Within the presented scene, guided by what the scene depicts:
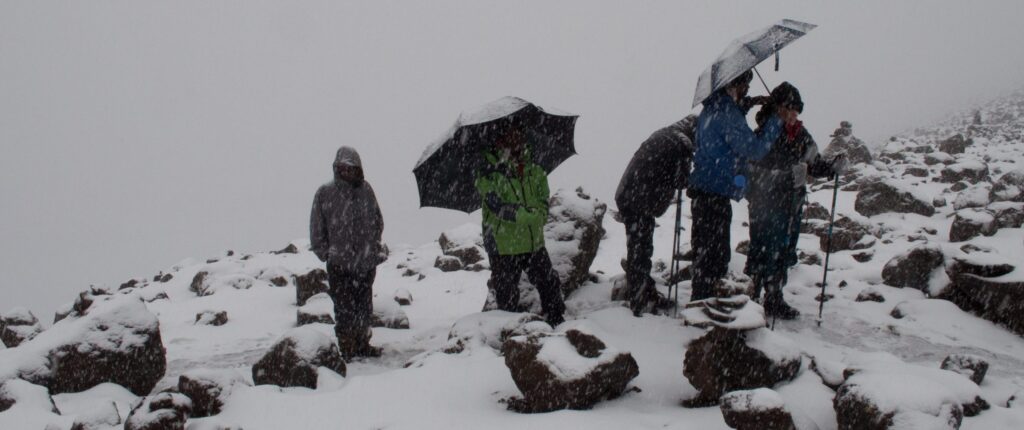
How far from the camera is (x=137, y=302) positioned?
5.82 m

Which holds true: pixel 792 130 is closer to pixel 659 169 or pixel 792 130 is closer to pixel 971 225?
pixel 659 169

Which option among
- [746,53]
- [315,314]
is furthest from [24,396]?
[746,53]

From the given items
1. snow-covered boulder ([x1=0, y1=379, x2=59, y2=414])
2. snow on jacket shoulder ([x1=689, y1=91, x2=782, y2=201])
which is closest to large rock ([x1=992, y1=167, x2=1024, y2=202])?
snow on jacket shoulder ([x1=689, y1=91, x2=782, y2=201])

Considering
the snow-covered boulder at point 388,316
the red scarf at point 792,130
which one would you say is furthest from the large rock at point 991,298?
the snow-covered boulder at point 388,316

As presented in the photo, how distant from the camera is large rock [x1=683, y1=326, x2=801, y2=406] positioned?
346 cm

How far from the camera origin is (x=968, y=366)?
3.98 metres

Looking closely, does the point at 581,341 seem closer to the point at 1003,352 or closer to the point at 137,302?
the point at 1003,352

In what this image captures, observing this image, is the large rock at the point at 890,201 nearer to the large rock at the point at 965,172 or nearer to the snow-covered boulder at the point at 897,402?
the large rock at the point at 965,172

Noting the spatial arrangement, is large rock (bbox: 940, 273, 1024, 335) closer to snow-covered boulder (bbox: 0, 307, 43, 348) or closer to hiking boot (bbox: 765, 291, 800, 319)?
hiking boot (bbox: 765, 291, 800, 319)

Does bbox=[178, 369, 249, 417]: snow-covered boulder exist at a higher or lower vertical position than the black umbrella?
lower

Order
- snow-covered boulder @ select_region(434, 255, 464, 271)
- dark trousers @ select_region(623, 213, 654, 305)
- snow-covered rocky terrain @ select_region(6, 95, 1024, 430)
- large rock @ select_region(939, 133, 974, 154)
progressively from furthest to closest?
1. large rock @ select_region(939, 133, 974, 154)
2. snow-covered boulder @ select_region(434, 255, 464, 271)
3. dark trousers @ select_region(623, 213, 654, 305)
4. snow-covered rocky terrain @ select_region(6, 95, 1024, 430)

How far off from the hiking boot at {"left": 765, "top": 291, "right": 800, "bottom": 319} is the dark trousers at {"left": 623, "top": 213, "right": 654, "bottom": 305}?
115 cm

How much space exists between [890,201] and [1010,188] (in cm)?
184

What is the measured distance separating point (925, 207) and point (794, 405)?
373 inches
